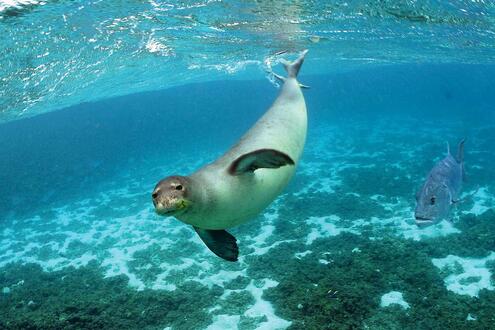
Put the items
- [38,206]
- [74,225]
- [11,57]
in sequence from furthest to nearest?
1. [38,206]
2. [74,225]
3. [11,57]

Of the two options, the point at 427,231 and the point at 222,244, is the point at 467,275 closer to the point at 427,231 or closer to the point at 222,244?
the point at 427,231

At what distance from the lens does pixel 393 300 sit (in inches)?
350

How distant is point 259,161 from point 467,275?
391 inches

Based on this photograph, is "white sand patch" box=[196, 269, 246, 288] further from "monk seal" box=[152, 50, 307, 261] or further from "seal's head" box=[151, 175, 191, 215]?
"seal's head" box=[151, 175, 191, 215]

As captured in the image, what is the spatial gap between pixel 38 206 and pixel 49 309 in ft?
43.1

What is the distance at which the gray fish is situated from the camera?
461 cm

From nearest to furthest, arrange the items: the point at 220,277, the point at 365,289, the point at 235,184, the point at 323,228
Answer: the point at 235,184 → the point at 365,289 → the point at 220,277 → the point at 323,228

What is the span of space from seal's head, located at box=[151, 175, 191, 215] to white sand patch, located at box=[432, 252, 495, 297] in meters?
9.37

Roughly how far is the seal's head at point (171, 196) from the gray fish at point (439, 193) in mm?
3403

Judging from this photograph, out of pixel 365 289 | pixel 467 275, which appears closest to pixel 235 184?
pixel 365 289

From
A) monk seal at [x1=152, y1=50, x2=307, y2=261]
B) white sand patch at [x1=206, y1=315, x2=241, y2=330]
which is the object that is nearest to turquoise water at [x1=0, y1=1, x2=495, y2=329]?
white sand patch at [x1=206, y1=315, x2=241, y2=330]

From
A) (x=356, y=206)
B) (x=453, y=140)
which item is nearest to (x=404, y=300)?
(x=356, y=206)

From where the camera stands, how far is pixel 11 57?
44.4 ft

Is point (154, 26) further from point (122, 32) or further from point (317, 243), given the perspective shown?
point (317, 243)
